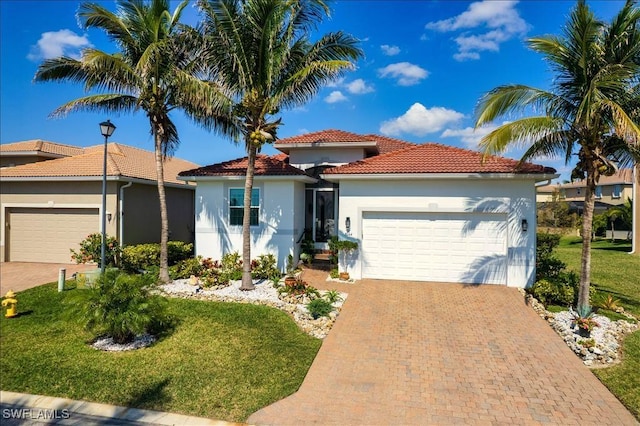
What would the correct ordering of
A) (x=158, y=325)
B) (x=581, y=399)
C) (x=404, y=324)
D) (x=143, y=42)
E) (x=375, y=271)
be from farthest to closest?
(x=375, y=271) → (x=143, y=42) → (x=404, y=324) → (x=158, y=325) → (x=581, y=399)

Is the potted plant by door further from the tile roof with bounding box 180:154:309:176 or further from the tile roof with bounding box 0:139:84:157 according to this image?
the tile roof with bounding box 0:139:84:157

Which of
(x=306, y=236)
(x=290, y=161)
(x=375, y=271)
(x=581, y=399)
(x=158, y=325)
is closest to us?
(x=581, y=399)

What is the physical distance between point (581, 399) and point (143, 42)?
544 inches

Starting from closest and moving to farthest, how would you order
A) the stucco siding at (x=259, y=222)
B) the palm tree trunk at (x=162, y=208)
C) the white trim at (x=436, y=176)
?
1. the white trim at (x=436, y=176)
2. the palm tree trunk at (x=162, y=208)
3. the stucco siding at (x=259, y=222)

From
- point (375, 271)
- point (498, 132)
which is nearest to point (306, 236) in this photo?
point (375, 271)

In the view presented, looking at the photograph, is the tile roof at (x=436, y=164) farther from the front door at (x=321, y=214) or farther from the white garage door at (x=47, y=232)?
the white garage door at (x=47, y=232)

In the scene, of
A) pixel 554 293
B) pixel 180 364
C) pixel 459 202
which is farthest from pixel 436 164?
pixel 180 364

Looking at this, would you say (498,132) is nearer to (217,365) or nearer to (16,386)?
(217,365)

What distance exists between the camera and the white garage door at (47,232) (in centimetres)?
1535

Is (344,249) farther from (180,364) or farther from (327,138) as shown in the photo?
(180,364)

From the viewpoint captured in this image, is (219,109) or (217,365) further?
(219,109)

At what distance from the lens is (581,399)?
19.3ft

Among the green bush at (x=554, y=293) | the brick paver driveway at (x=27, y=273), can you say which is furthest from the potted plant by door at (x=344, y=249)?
the brick paver driveway at (x=27, y=273)

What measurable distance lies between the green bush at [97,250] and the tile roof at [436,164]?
8.52 m
